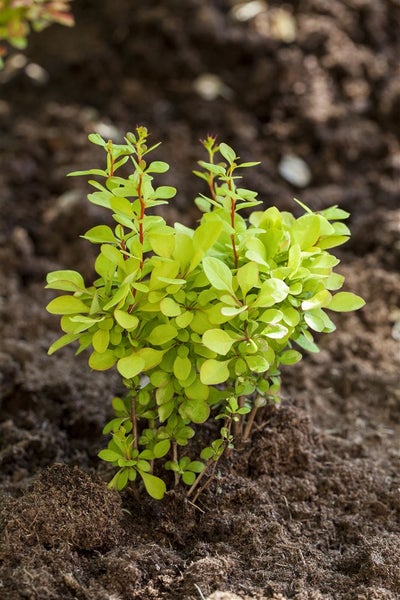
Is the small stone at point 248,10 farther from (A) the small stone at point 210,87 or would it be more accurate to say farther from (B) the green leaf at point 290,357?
(B) the green leaf at point 290,357

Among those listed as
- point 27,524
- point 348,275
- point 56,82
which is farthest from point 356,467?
point 56,82

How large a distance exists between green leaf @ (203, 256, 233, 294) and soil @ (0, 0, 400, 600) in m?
0.55

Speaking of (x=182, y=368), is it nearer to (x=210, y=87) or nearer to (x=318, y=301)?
(x=318, y=301)

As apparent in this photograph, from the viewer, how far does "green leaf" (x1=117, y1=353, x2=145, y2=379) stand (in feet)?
5.34

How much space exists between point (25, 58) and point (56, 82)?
A: 26 cm

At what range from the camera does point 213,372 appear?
1641 mm

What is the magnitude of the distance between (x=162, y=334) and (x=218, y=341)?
Result: 0.45 ft

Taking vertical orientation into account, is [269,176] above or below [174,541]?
above

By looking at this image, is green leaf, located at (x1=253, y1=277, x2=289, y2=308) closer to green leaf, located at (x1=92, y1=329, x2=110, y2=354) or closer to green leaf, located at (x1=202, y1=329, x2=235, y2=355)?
green leaf, located at (x1=202, y1=329, x2=235, y2=355)

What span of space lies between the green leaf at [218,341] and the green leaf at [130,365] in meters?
0.15

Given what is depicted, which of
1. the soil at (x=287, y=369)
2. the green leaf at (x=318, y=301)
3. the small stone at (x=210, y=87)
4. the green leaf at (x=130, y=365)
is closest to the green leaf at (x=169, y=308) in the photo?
the green leaf at (x=130, y=365)

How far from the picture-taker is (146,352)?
168 centimetres

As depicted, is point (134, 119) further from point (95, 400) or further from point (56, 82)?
point (95, 400)

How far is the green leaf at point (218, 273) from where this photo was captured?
160cm
